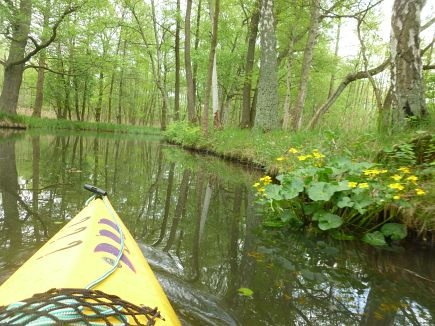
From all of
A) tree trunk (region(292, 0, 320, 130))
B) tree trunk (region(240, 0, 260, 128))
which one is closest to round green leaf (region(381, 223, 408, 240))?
tree trunk (region(292, 0, 320, 130))

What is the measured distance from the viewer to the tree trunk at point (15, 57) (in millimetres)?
11906

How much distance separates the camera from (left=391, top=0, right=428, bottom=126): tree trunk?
3691 mm

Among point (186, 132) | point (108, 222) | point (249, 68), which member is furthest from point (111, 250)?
point (249, 68)

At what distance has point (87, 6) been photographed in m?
12.3

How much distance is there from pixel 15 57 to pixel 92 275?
643 inches

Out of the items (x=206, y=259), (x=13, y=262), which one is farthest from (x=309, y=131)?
(x=13, y=262)

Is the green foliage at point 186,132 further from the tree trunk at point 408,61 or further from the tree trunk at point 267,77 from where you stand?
the tree trunk at point 408,61

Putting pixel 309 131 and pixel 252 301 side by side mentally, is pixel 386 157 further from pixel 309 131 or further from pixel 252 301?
pixel 309 131

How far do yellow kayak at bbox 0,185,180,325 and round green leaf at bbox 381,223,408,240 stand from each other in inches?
92.9

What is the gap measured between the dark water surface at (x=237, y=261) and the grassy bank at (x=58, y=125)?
40.6 ft

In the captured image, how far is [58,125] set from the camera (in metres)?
20.1

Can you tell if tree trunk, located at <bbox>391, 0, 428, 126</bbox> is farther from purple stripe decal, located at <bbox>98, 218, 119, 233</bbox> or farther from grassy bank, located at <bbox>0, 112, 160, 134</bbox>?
grassy bank, located at <bbox>0, 112, 160, 134</bbox>

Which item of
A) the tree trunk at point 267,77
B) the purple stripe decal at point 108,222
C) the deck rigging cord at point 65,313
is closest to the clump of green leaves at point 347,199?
the purple stripe decal at point 108,222

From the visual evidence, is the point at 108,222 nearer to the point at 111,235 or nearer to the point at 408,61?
the point at 111,235
